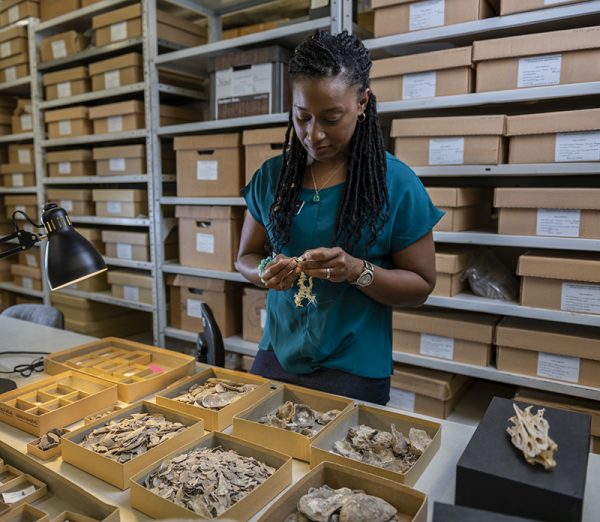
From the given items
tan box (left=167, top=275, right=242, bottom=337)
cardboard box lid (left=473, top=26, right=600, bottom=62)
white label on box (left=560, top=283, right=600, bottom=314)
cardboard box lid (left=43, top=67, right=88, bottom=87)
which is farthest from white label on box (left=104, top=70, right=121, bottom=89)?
white label on box (left=560, top=283, right=600, bottom=314)

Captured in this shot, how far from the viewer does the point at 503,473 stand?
2.40 ft

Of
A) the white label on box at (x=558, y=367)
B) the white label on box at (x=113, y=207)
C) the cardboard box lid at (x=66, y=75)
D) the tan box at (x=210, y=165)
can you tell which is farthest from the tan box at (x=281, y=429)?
the cardboard box lid at (x=66, y=75)

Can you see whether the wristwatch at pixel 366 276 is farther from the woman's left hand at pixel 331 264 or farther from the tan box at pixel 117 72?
the tan box at pixel 117 72

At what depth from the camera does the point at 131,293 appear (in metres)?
2.96

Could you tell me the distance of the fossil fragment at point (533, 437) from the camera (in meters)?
0.75

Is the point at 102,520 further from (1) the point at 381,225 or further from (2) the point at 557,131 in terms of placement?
(2) the point at 557,131

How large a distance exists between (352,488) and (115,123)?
260 cm

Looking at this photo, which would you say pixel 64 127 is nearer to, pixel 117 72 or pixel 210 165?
pixel 117 72

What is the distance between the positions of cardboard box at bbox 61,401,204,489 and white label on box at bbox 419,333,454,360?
1223 mm

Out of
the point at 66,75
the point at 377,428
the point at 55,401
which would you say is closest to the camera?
the point at 377,428

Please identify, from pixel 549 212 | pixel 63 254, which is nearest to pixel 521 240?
pixel 549 212

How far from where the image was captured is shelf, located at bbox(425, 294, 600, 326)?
1729 millimetres

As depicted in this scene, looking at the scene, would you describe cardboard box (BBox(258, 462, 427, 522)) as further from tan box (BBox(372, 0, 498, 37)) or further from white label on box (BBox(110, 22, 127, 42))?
white label on box (BBox(110, 22, 127, 42))

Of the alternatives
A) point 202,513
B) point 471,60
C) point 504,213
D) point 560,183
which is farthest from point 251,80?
point 202,513
